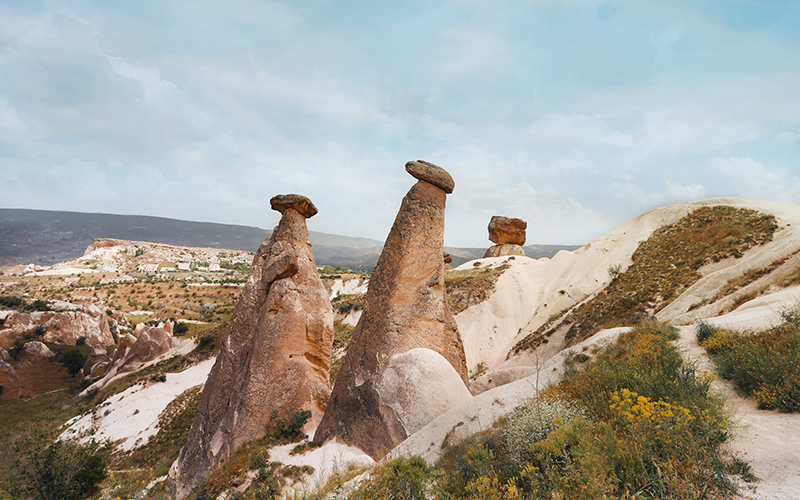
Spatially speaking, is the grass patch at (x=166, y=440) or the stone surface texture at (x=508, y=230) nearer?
the grass patch at (x=166, y=440)

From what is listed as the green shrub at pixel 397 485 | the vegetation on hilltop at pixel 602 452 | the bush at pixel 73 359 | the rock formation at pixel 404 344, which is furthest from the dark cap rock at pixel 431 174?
the bush at pixel 73 359

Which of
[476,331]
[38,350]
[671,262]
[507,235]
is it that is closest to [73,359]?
[38,350]

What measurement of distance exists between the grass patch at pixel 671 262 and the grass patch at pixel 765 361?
10.7 m

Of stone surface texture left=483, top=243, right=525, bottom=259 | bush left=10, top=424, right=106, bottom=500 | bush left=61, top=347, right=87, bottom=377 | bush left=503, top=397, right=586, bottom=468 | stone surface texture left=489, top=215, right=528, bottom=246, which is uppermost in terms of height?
stone surface texture left=489, top=215, right=528, bottom=246

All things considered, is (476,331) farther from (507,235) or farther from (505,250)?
(507,235)

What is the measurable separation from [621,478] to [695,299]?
1543 centimetres

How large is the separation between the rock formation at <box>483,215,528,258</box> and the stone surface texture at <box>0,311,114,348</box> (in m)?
46.1

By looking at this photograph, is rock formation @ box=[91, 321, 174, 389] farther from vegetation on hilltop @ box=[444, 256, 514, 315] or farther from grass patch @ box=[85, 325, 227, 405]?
vegetation on hilltop @ box=[444, 256, 514, 315]

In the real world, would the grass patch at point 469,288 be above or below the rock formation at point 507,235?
below

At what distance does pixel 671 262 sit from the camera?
20781mm

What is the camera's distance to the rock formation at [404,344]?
7332 mm

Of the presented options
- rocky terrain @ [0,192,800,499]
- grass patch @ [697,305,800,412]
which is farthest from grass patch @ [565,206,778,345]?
grass patch @ [697,305,800,412]

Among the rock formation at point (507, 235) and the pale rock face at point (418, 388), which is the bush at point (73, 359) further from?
the rock formation at point (507, 235)

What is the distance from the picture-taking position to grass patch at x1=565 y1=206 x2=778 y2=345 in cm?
1717
